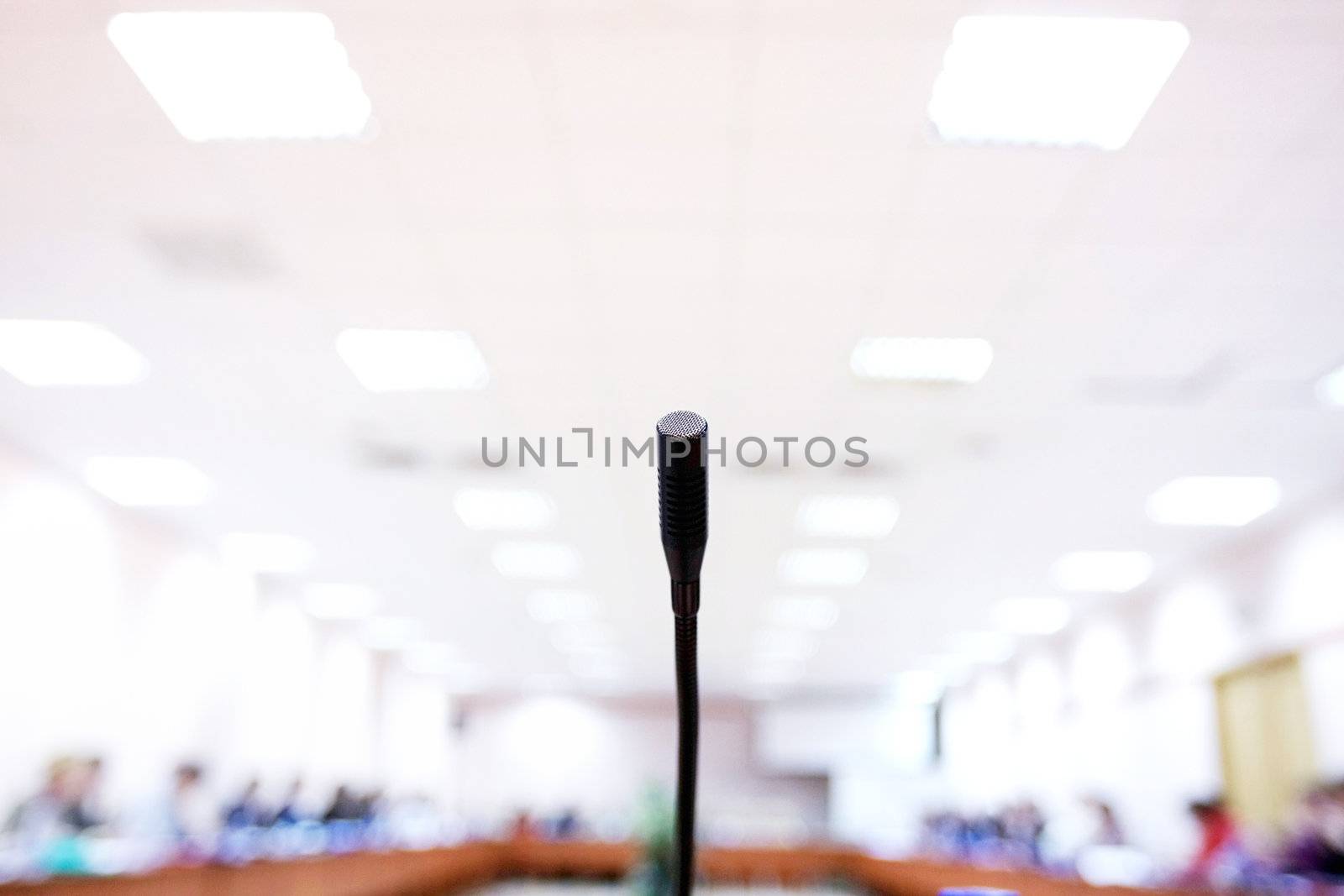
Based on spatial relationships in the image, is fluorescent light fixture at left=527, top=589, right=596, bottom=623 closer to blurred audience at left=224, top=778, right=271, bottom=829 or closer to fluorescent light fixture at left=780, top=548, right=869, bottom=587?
fluorescent light fixture at left=780, top=548, right=869, bottom=587

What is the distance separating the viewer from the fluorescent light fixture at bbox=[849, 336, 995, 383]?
16.2 feet

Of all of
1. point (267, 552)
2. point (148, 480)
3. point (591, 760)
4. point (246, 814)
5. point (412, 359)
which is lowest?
point (591, 760)

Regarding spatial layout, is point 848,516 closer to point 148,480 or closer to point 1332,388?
point 1332,388

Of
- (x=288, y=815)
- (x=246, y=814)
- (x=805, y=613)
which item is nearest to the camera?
(x=246, y=814)

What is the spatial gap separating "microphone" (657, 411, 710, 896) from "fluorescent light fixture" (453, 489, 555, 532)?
22.5 ft

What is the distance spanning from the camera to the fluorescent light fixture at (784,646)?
41.8 feet

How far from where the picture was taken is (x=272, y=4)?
2.87 meters

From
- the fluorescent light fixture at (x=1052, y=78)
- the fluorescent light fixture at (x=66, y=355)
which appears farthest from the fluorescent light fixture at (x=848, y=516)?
the fluorescent light fixture at (x=66, y=355)

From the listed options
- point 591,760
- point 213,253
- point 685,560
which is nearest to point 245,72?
point 213,253

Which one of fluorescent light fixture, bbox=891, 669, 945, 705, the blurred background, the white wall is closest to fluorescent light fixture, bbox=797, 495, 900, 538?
the blurred background

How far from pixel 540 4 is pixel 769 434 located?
359cm

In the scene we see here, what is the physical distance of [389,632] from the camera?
13.3 metres

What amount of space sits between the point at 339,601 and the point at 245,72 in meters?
9.14

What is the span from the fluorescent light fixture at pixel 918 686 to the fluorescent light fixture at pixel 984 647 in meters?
1.31
